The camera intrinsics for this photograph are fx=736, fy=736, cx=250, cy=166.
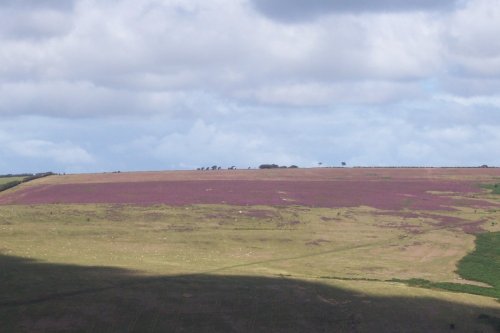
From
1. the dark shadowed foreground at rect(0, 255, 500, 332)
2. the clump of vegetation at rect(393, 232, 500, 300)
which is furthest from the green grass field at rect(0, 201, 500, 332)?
the clump of vegetation at rect(393, 232, 500, 300)

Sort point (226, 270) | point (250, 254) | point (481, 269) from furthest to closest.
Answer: point (250, 254) < point (481, 269) < point (226, 270)

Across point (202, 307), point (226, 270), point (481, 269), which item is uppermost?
point (226, 270)

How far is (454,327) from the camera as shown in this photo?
42125mm

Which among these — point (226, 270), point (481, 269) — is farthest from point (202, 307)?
point (481, 269)

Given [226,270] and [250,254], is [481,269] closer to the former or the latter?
[250,254]

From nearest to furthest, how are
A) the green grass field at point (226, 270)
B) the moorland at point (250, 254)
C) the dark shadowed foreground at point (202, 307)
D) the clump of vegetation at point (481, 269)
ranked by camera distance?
the dark shadowed foreground at point (202, 307) → the green grass field at point (226, 270) → the moorland at point (250, 254) → the clump of vegetation at point (481, 269)

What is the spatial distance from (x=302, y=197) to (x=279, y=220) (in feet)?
53.5

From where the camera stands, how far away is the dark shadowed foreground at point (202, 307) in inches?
1575

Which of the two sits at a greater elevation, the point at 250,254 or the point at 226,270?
the point at 250,254

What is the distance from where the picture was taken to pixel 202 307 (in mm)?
43062

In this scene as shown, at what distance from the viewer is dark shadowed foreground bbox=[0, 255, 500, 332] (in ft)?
131

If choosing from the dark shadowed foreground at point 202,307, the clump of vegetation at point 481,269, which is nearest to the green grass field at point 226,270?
the dark shadowed foreground at point 202,307

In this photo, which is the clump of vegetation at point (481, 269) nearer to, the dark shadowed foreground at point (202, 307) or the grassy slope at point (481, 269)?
the grassy slope at point (481, 269)

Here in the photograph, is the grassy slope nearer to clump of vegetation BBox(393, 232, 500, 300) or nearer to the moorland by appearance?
clump of vegetation BBox(393, 232, 500, 300)
